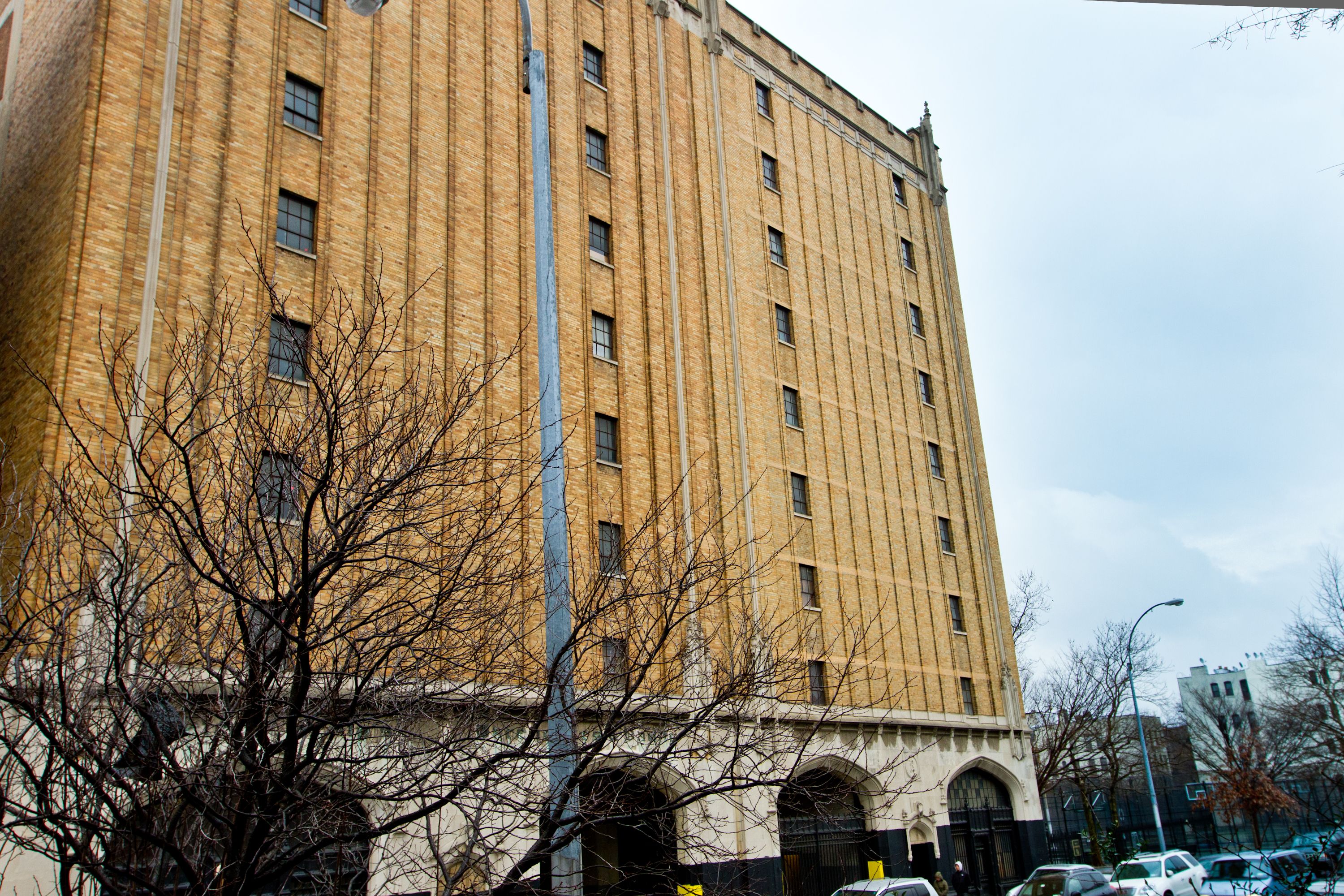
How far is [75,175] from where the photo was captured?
59.6 ft

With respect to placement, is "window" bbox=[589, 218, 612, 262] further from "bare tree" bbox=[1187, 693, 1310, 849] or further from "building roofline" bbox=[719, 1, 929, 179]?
"bare tree" bbox=[1187, 693, 1310, 849]

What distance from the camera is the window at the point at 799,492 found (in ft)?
98.4

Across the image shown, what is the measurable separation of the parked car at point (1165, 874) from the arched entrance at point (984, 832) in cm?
441

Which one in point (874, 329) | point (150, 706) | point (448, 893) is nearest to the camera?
point (448, 893)

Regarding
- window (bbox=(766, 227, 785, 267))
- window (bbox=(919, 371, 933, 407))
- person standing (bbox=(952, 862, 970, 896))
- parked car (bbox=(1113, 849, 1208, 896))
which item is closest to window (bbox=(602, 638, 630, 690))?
parked car (bbox=(1113, 849, 1208, 896))

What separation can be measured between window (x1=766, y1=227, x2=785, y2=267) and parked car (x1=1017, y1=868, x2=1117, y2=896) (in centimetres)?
1866

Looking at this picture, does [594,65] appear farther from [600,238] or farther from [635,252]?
[635,252]

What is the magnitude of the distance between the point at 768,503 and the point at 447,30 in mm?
14647

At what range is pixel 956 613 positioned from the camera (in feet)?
115

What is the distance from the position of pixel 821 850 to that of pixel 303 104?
21.6 metres

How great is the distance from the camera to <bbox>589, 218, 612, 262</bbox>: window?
1056 inches

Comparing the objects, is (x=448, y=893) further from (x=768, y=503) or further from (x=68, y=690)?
(x=768, y=503)

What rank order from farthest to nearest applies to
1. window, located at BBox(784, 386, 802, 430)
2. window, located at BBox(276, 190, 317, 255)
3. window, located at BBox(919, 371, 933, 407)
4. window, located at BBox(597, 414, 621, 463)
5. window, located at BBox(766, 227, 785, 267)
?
window, located at BBox(919, 371, 933, 407) → window, located at BBox(766, 227, 785, 267) → window, located at BBox(784, 386, 802, 430) → window, located at BBox(597, 414, 621, 463) → window, located at BBox(276, 190, 317, 255)

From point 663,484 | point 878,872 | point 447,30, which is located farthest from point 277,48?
point 878,872
